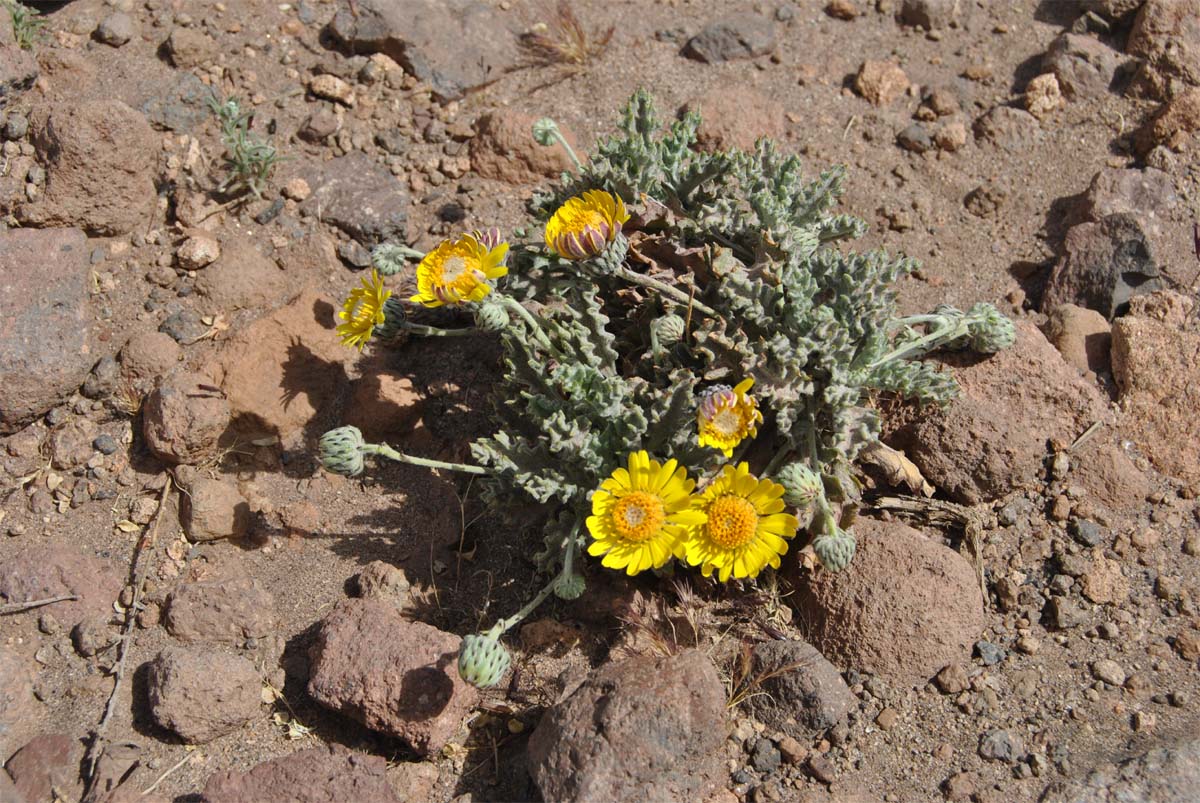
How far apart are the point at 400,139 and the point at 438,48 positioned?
0.63 meters

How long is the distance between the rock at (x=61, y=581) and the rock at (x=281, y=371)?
2.67 feet

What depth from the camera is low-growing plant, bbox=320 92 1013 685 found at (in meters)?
3.38

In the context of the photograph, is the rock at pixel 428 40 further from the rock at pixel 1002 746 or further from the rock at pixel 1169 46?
the rock at pixel 1002 746

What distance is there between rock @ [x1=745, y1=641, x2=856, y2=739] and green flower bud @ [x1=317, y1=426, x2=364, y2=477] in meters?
1.60

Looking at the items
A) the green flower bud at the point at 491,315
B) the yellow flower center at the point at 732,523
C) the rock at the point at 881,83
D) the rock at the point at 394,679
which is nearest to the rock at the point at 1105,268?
the rock at the point at 881,83

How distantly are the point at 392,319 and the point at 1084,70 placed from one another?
379 centimetres

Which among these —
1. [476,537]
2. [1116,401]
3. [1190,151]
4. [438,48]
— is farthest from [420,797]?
[1190,151]

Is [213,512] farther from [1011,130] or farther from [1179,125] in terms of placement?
[1179,125]

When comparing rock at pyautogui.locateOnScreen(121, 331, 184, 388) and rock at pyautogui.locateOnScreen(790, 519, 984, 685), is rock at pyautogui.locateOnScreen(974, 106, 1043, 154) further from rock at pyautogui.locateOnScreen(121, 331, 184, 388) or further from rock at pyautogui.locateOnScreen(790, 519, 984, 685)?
rock at pyautogui.locateOnScreen(121, 331, 184, 388)

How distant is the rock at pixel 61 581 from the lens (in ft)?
12.5

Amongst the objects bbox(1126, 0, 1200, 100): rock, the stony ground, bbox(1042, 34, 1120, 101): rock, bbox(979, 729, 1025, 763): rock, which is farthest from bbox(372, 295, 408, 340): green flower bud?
bbox(1126, 0, 1200, 100): rock

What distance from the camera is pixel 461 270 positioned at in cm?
372

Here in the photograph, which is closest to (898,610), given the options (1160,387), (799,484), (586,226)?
(799,484)

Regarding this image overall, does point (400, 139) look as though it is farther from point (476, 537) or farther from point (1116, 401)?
point (1116, 401)
